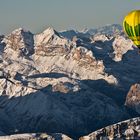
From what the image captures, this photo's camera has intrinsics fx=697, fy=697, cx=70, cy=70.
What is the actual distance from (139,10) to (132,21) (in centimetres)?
372

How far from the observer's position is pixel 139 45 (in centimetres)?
19888

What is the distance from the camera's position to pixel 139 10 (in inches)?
7805

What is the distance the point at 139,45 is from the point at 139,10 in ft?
32.7

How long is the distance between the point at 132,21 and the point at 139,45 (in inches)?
282

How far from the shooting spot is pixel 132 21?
199 m
